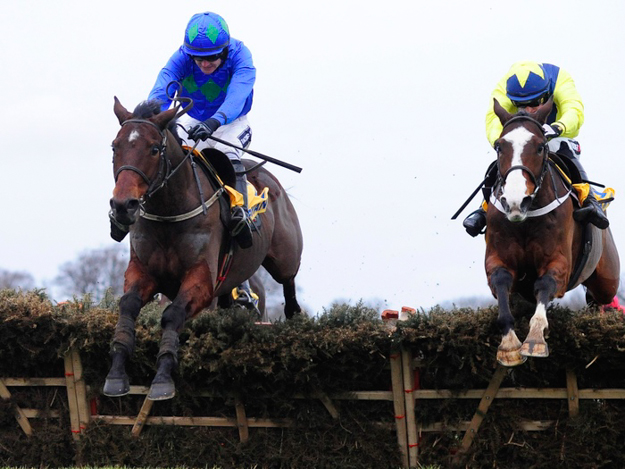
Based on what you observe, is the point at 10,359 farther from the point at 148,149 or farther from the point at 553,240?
the point at 553,240

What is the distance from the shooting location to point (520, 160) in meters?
6.71

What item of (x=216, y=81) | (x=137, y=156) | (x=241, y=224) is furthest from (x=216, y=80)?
(x=137, y=156)

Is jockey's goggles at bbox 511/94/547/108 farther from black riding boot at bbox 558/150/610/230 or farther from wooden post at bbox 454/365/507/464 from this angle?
wooden post at bbox 454/365/507/464

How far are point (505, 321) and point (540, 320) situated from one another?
235 mm

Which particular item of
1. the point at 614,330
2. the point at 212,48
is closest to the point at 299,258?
the point at 212,48

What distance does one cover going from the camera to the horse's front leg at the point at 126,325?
20.4 feet

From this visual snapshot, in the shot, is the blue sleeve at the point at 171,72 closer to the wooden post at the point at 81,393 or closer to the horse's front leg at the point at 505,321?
the wooden post at the point at 81,393

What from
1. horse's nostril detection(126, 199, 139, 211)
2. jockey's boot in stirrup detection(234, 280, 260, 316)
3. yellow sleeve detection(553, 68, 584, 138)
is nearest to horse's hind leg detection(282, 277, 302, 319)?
jockey's boot in stirrup detection(234, 280, 260, 316)

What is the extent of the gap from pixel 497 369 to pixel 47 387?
3566 mm

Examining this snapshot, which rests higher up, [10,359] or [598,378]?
[10,359]

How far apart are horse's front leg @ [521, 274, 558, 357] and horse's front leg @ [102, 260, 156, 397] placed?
8.65ft

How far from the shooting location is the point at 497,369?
6793 millimetres

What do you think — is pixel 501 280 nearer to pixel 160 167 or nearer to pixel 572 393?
pixel 572 393

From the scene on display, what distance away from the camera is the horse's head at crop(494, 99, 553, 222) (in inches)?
256
